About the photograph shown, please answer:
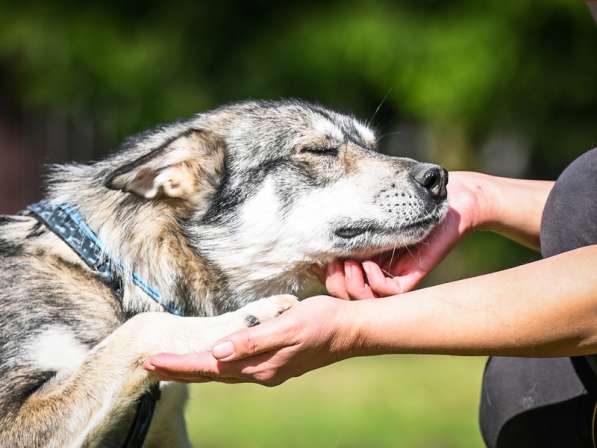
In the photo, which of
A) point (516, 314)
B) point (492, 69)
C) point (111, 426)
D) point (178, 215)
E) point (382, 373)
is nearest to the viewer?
point (516, 314)

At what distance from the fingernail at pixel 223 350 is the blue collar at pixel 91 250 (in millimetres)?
767

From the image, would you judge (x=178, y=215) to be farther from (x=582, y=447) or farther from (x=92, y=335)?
(x=582, y=447)

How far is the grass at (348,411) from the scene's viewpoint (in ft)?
18.9

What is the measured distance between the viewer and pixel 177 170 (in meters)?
3.73

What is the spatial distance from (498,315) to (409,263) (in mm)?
756

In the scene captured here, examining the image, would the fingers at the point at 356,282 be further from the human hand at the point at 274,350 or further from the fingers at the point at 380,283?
the human hand at the point at 274,350

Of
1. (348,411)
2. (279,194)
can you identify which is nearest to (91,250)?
(279,194)

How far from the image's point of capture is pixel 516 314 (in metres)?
2.95

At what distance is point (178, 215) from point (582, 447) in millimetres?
1825

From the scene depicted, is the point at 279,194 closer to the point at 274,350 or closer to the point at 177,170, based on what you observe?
the point at 177,170

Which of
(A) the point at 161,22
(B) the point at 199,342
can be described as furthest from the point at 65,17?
(B) the point at 199,342

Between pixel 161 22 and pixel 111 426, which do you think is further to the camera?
pixel 161 22

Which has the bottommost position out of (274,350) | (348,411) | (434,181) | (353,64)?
(348,411)

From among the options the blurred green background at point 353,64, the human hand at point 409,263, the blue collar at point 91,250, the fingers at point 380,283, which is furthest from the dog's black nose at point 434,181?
the blurred green background at point 353,64
